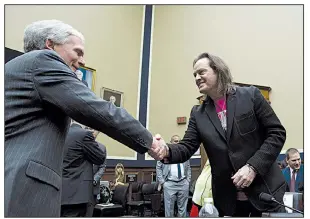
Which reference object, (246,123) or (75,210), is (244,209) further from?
(75,210)

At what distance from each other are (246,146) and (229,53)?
676cm

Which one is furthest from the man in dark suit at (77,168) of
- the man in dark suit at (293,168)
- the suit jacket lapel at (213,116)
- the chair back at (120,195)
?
the chair back at (120,195)

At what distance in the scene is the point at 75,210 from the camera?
10.4ft

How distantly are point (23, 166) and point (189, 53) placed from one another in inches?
319

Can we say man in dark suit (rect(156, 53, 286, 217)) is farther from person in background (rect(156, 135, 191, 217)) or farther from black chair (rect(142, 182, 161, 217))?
black chair (rect(142, 182, 161, 217))

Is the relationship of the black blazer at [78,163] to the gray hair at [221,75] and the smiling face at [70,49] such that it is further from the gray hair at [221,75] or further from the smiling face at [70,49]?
the smiling face at [70,49]

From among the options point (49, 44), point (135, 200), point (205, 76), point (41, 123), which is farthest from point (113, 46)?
point (41, 123)

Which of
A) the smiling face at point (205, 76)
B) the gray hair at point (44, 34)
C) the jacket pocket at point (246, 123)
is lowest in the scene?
the jacket pocket at point (246, 123)

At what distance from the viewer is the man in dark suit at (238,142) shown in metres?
1.65

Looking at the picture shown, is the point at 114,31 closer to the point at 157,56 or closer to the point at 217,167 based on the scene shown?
the point at 157,56

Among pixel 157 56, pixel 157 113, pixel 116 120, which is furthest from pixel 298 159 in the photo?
pixel 157 56

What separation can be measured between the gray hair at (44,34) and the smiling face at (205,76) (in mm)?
733

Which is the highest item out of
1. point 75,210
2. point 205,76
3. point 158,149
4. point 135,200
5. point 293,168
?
point 205,76
